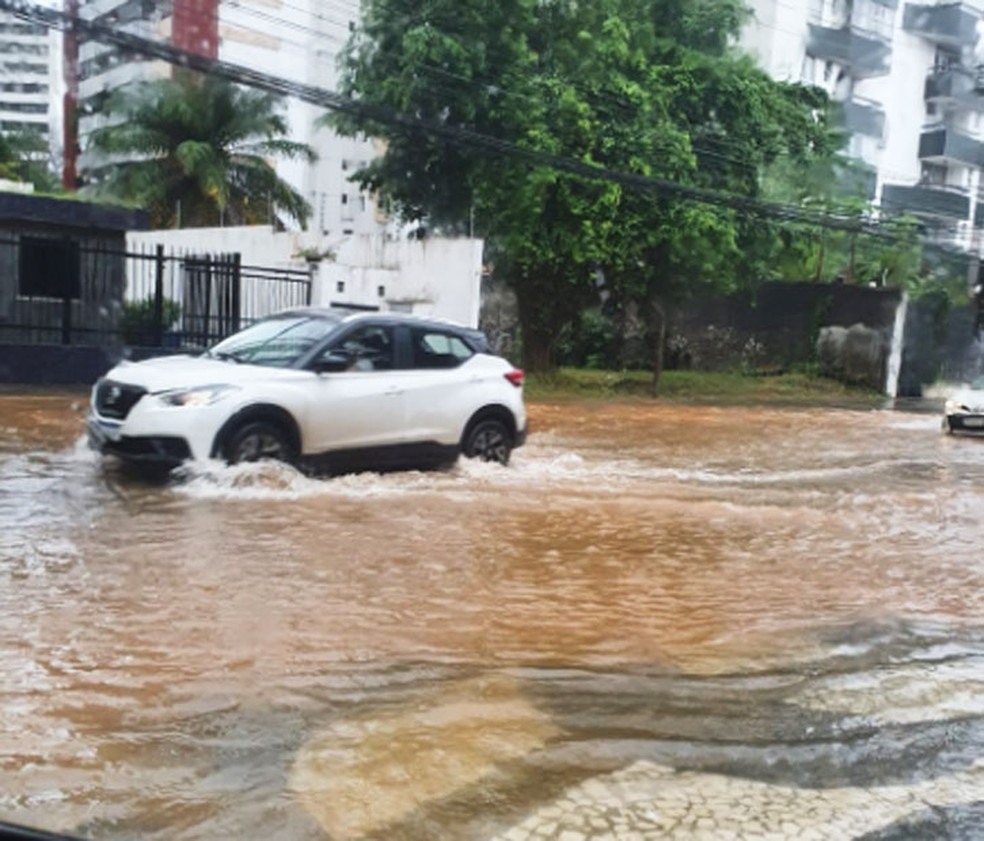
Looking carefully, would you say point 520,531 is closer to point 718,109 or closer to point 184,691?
point 184,691

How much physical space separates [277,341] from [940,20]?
4065 cm

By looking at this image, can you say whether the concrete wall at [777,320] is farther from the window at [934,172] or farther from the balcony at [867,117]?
the window at [934,172]

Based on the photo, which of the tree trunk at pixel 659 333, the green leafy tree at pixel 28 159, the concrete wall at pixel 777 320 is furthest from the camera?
the green leafy tree at pixel 28 159

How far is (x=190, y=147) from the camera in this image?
27453 millimetres

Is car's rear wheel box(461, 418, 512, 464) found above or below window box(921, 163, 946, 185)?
below

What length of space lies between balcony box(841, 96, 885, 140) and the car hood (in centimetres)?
3644

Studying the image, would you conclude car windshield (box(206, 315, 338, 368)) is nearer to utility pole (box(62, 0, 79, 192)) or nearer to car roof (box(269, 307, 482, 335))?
car roof (box(269, 307, 482, 335))

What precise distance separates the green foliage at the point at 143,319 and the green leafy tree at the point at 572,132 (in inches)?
232

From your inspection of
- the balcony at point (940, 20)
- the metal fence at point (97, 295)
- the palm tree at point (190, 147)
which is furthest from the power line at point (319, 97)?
the balcony at point (940, 20)

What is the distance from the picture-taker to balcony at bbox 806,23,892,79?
3709 centimetres

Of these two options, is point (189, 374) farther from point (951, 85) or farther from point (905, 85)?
point (951, 85)

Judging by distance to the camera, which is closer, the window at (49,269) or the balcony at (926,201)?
the window at (49,269)

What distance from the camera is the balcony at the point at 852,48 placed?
37094mm

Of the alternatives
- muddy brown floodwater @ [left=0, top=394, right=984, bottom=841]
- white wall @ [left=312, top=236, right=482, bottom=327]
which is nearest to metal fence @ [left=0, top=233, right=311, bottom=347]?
white wall @ [left=312, top=236, right=482, bottom=327]
